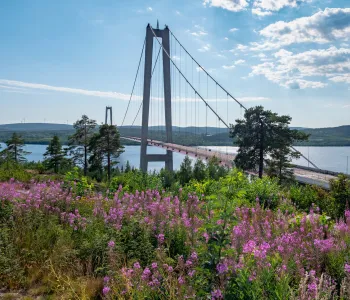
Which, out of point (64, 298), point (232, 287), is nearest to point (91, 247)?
point (64, 298)

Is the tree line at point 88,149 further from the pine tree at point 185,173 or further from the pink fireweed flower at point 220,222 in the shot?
the pink fireweed flower at point 220,222

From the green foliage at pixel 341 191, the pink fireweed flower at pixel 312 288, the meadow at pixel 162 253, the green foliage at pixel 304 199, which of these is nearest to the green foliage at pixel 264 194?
the green foliage at pixel 304 199

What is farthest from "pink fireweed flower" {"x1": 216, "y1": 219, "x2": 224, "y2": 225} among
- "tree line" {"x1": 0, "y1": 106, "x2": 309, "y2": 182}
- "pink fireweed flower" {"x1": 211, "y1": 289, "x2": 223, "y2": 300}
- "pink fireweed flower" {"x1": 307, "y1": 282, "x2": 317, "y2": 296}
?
"tree line" {"x1": 0, "y1": 106, "x2": 309, "y2": 182}

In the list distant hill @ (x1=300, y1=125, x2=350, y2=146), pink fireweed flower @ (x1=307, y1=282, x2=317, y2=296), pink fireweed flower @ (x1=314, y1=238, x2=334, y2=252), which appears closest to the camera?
pink fireweed flower @ (x1=307, y1=282, x2=317, y2=296)

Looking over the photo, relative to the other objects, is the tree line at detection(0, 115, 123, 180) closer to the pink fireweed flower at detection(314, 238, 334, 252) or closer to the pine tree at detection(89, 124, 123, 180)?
the pine tree at detection(89, 124, 123, 180)

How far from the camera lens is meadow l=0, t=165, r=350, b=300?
2.68 m

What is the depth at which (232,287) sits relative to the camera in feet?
8.71

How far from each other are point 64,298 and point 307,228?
3.18 meters

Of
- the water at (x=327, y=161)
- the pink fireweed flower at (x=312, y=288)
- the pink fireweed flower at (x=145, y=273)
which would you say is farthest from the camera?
the water at (x=327, y=161)

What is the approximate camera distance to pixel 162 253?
321 centimetres

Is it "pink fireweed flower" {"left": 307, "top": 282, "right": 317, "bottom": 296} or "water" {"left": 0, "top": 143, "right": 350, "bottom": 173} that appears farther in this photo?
"water" {"left": 0, "top": 143, "right": 350, "bottom": 173}

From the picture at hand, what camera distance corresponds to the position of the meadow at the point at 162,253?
8.80 ft

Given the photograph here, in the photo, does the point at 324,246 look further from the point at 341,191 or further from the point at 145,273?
the point at 341,191

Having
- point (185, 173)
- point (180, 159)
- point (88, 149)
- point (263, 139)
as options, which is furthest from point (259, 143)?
point (180, 159)
